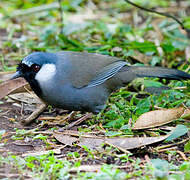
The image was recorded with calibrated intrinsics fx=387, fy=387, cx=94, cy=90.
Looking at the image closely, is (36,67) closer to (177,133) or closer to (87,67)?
(87,67)

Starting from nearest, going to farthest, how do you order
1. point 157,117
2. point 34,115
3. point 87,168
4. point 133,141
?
point 87,168
point 133,141
point 157,117
point 34,115

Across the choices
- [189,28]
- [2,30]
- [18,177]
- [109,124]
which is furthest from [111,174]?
[2,30]

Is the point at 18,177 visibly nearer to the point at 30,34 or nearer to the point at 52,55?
the point at 52,55

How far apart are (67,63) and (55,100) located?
541mm

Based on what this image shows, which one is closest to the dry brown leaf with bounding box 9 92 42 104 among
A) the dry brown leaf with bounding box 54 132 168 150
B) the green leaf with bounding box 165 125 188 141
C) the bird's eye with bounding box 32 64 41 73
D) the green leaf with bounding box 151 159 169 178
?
the bird's eye with bounding box 32 64 41 73

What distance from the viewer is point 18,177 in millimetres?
3113

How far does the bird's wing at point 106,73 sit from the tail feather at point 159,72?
20cm

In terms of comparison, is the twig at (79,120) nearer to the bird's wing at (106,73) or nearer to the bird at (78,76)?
the bird at (78,76)

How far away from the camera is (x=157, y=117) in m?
4.32

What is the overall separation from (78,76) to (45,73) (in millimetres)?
414

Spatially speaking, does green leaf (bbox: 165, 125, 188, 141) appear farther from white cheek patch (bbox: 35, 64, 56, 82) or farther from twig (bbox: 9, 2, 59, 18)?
twig (bbox: 9, 2, 59, 18)

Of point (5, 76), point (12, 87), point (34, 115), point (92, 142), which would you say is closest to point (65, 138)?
Answer: point (92, 142)

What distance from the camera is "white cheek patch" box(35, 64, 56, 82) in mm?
4418

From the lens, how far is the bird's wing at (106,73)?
4765mm
